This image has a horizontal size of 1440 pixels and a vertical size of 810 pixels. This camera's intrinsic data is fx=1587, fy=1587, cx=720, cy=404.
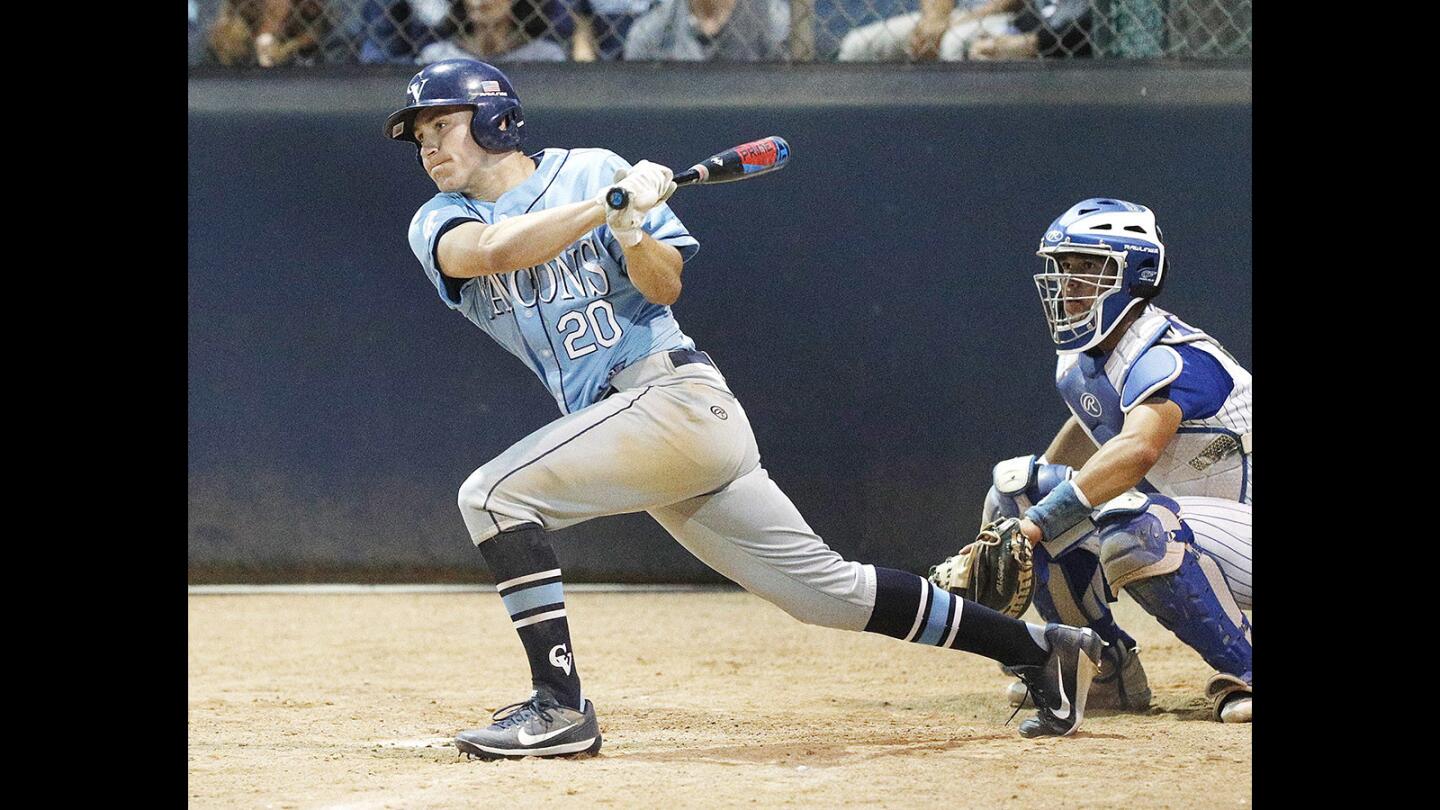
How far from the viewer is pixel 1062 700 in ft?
11.3

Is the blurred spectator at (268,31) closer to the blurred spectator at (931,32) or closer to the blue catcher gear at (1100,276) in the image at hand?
the blurred spectator at (931,32)

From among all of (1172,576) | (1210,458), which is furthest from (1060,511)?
(1210,458)

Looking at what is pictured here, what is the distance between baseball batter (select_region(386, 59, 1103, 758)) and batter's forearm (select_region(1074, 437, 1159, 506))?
320 mm

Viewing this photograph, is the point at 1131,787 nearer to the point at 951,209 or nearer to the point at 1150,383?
the point at 1150,383

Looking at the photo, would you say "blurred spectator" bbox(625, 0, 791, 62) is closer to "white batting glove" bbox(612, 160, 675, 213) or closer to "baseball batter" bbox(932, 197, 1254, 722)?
"baseball batter" bbox(932, 197, 1254, 722)

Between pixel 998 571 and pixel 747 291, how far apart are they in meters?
2.51

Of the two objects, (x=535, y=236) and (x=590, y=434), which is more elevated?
(x=535, y=236)

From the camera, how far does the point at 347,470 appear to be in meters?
5.97

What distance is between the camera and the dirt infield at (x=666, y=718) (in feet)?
9.63

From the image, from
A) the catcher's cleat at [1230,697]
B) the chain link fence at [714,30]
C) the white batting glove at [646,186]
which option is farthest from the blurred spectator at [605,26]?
the catcher's cleat at [1230,697]

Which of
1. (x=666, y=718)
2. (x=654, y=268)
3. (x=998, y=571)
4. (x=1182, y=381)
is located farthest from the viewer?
(x=666, y=718)

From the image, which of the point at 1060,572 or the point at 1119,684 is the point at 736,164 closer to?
the point at 1060,572

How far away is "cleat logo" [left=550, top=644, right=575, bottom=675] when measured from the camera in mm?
3191

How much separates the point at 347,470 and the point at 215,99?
4.82ft
